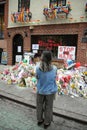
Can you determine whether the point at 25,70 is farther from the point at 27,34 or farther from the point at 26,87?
the point at 27,34

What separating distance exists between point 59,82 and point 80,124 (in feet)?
8.44

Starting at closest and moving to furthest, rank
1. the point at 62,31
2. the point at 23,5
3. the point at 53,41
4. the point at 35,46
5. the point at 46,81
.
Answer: the point at 46,81, the point at 62,31, the point at 53,41, the point at 35,46, the point at 23,5

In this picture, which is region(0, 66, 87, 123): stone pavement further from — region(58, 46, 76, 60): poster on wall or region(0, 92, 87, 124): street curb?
A: region(58, 46, 76, 60): poster on wall

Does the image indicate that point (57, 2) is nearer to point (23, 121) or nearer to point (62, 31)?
point (62, 31)

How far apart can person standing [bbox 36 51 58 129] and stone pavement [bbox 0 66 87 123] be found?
88 centimetres

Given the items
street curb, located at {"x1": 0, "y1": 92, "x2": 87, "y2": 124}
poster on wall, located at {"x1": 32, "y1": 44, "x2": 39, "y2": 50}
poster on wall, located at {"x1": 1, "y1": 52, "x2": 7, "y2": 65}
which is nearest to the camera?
street curb, located at {"x1": 0, "y1": 92, "x2": 87, "y2": 124}

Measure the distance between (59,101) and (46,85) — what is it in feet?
6.90

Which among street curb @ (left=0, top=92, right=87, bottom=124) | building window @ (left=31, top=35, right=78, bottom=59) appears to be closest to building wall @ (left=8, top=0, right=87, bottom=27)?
building window @ (left=31, top=35, right=78, bottom=59)

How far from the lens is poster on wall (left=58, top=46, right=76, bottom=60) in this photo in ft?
38.8

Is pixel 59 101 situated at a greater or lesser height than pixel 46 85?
lesser

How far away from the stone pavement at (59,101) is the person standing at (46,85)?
88 cm

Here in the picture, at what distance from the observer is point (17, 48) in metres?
14.6

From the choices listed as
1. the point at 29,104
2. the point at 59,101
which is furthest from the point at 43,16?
the point at 29,104

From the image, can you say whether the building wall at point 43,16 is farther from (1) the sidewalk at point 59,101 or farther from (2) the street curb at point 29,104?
(2) the street curb at point 29,104
